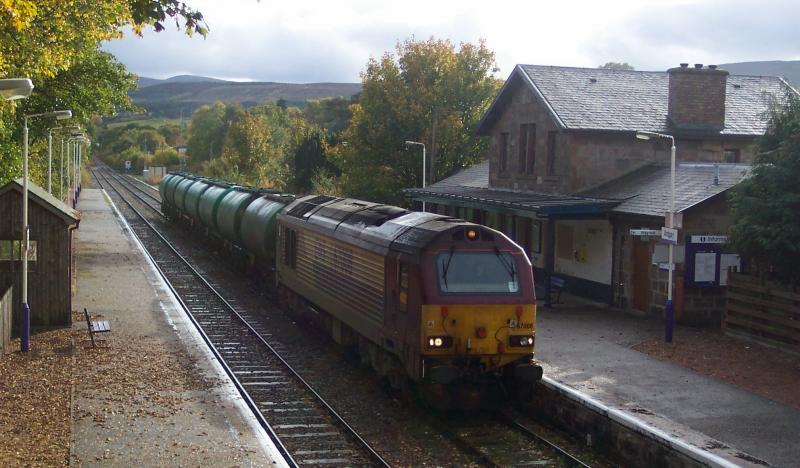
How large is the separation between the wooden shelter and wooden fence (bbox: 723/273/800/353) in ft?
→ 47.5

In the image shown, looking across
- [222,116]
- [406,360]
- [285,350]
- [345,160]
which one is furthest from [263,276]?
[222,116]

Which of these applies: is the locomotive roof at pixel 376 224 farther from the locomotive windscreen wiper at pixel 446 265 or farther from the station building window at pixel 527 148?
the station building window at pixel 527 148

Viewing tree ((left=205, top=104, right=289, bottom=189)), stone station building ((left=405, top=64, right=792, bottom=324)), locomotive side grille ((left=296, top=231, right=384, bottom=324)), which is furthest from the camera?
tree ((left=205, top=104, right=289, bottom=189))

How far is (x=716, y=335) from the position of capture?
2038 cm

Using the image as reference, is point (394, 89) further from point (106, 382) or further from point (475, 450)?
point (475, 450)

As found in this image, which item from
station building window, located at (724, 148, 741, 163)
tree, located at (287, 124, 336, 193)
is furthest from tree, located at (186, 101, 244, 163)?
station building window, located at (724, 148, 741, 163)

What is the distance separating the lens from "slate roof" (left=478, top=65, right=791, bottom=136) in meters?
27.4

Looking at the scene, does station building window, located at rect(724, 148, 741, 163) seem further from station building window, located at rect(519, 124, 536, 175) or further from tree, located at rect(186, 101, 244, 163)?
tree, located at rect(186, 101, 244, 163)

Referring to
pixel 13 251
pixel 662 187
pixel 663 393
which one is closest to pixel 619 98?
pixel 662 187

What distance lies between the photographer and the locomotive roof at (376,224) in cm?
1398

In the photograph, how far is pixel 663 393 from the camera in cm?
1485

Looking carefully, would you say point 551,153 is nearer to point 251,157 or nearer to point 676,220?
point 676,220

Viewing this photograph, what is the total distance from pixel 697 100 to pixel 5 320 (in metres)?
20.4

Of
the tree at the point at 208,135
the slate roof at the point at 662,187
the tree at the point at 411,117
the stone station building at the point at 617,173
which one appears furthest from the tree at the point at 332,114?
the slate roof at the point at 662,187
